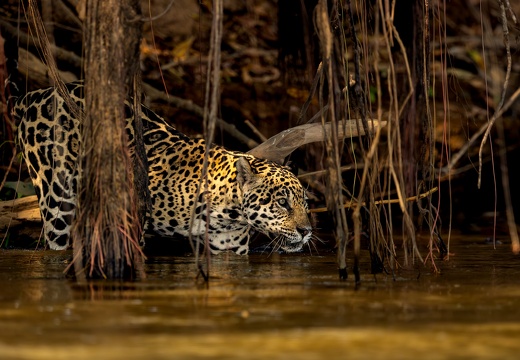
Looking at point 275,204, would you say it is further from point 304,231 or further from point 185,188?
point 185,188

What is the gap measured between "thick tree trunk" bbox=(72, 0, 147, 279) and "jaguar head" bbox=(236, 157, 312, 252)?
2.73 metres

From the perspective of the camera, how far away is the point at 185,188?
8.99 metres

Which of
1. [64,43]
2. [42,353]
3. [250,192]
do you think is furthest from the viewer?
[64,43]

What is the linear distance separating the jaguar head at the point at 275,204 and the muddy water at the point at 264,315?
171 centimetres

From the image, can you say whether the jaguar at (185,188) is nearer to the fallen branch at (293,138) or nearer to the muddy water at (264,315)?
the fallen branch at (293,138)

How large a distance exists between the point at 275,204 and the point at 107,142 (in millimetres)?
2958

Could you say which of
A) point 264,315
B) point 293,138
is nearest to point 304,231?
point 293,138

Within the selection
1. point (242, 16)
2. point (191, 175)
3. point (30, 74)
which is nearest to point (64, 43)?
point (30, 74)

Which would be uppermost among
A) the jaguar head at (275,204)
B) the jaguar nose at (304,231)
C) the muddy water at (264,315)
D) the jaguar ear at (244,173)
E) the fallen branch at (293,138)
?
the fallen branch at (293,138)

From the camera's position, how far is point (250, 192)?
28.8ft

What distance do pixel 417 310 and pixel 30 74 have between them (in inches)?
286

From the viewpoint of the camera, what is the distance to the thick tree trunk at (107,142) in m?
5.89

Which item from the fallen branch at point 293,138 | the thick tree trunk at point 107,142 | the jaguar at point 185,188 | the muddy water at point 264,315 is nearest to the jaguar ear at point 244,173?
the jaguar at point 185,188

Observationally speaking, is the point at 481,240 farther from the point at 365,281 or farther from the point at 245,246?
the point at 365,281
